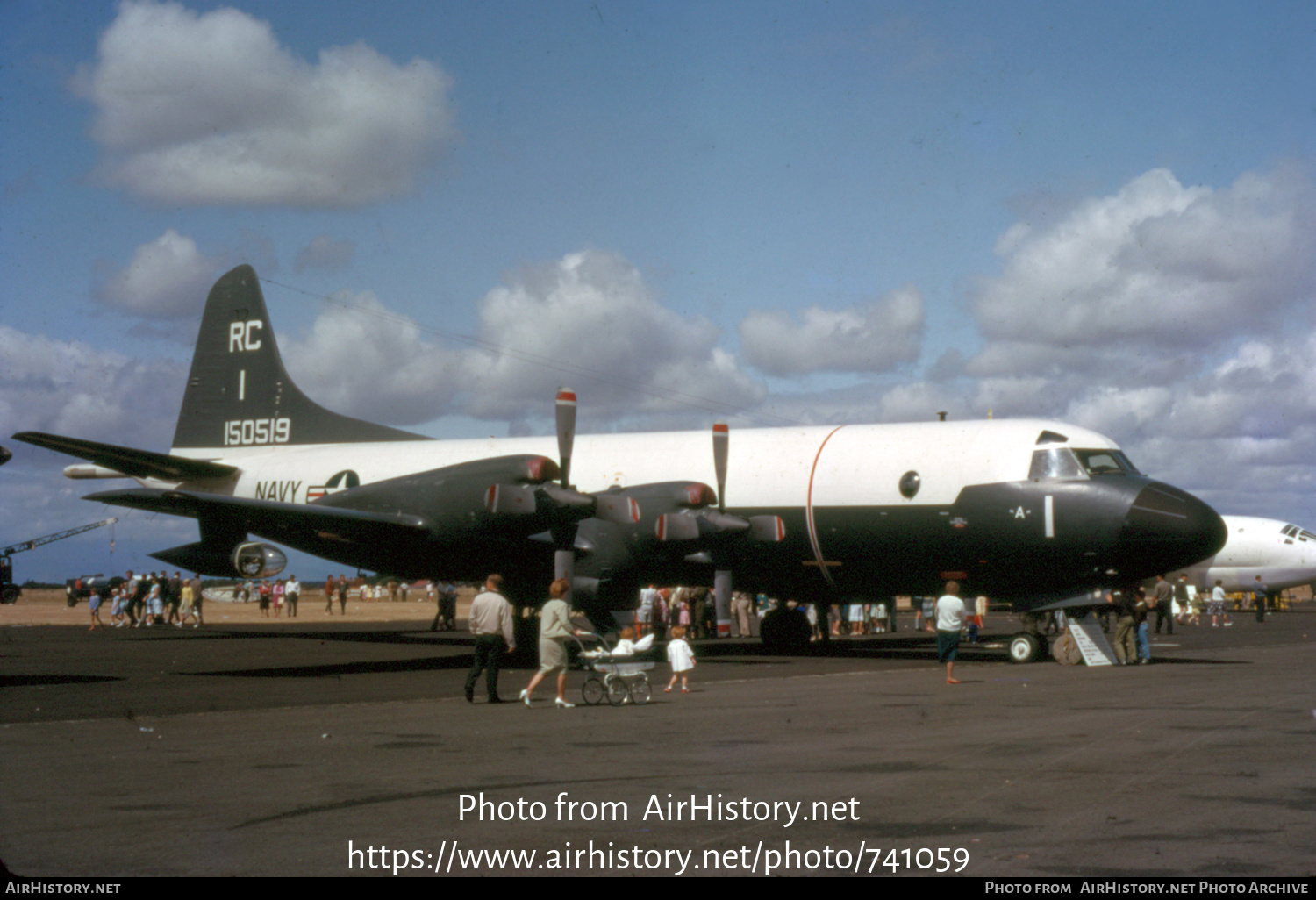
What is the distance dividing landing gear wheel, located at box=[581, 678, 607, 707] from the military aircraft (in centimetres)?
593

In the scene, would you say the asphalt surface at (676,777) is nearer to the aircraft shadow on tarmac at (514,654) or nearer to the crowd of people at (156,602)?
the aircraft shadow on tarmac at (514,654)

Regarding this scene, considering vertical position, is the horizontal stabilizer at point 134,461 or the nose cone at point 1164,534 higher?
the horizontal stabilizer at point 134,461

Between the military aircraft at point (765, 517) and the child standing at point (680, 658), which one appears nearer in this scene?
the child standing at point (680, 658)

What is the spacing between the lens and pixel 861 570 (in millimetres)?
24531

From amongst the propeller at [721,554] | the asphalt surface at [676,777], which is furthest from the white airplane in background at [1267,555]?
the asphalt surface at [676,777]

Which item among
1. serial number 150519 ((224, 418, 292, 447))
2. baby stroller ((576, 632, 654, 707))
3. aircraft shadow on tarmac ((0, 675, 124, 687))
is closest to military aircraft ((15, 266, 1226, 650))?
aircraft shadow on tarmac ((0, 675, 124, 687))

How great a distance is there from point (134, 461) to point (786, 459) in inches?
587

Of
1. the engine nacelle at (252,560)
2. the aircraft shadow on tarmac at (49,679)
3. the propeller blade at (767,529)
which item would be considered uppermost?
the propeller blade at (767,529)

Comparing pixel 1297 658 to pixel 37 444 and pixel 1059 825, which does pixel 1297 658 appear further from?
pixel 37 444

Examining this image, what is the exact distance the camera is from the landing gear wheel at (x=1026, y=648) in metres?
23.8

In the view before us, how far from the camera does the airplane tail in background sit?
3250 centimetres

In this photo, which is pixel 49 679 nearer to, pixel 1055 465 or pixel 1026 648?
pixel 1026 648
